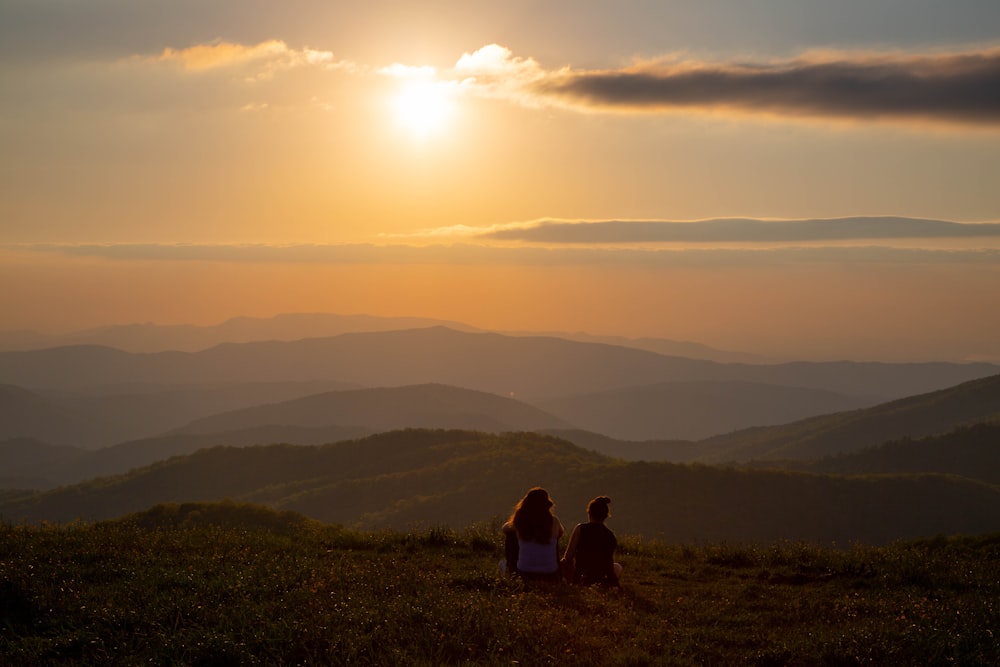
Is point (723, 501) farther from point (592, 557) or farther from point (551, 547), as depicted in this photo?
point (551, 547)

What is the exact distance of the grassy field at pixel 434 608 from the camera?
8.43m

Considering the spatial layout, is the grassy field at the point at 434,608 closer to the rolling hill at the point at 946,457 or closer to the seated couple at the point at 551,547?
the seated couple at the point at 551,547

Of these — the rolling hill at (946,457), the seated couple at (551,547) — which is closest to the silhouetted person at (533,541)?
the seated couple at (551,547)

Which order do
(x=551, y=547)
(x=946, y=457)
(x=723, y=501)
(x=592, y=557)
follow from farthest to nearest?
(x=946, y=457), (x=723, y=501), (x=592, y=557), (x=551, y=547)

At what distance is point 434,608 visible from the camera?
965 centimetres

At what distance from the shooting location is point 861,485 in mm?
149875

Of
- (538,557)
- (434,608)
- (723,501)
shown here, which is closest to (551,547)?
(538,557)

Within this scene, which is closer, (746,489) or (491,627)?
(491,627)

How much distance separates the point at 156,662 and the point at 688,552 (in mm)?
12288

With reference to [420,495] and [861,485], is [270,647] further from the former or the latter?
[420,495]

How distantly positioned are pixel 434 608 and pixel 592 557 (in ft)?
13.8

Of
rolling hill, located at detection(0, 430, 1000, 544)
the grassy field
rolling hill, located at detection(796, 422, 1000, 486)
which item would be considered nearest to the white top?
the grassy field

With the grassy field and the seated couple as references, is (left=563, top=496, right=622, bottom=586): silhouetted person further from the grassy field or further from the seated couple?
the grassy field

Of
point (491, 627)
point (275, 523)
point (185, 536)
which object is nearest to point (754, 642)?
point (491, 627)
